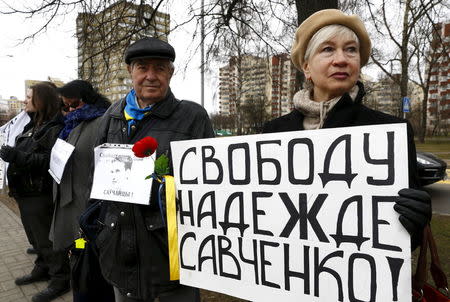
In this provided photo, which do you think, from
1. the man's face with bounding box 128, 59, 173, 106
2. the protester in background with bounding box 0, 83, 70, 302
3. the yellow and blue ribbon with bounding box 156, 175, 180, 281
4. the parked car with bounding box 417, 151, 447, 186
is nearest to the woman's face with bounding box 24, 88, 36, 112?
the protester in background with bounding box 0, 83, 70, 302

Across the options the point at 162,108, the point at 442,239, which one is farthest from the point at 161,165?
the point at 442,239

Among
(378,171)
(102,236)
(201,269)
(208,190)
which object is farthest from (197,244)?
(378,171)

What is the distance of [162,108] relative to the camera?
1.78 meters

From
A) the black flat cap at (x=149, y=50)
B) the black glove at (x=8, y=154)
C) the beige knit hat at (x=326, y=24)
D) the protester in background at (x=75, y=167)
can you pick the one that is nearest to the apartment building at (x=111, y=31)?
the protester in background at (x=75, y=167)

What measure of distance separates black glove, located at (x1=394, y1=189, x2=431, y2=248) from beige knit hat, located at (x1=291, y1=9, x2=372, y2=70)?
0.72 metres

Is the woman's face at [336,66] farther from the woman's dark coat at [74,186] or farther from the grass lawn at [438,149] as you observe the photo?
the grass lawn at [438,149]

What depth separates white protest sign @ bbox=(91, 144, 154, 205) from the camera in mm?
1523

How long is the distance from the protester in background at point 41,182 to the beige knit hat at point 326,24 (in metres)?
2.53

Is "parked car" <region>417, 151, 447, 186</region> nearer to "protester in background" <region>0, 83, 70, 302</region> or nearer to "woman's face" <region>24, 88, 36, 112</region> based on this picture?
"protester in background" <region>0, 83, 70, 302</region>

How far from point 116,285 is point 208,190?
0.83m

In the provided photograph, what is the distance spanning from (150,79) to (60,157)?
1.25 meters

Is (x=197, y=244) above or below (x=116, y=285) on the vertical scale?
above

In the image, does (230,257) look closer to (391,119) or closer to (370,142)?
(370,142)

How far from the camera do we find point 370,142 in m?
1.11
